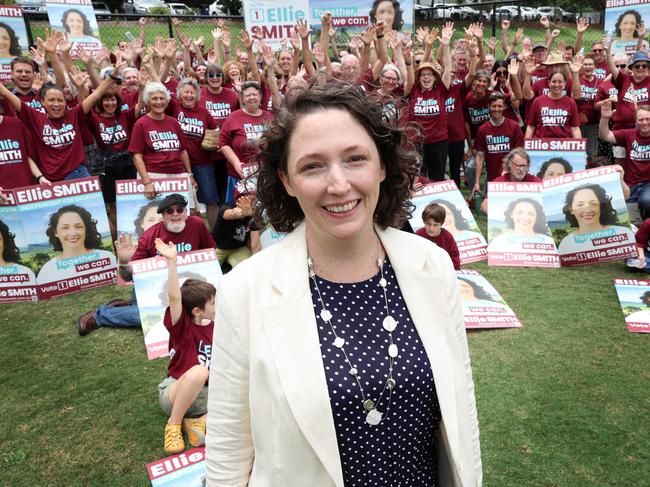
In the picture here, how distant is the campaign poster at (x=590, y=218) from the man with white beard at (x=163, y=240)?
3723 millimetres

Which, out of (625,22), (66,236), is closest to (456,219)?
(66,236)

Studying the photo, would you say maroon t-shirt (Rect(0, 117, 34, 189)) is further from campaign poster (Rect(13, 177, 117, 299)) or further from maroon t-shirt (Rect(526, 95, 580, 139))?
maroon t-shirt (Rect(526, 95, 580, 139))

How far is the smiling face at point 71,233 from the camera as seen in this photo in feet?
19.0

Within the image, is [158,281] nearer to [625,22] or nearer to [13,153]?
[13,153]

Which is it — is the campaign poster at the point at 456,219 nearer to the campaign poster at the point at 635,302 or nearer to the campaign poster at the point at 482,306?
the campaign poster at the point at 482,306

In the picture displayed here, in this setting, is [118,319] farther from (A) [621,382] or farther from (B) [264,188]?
(A) [621,382]

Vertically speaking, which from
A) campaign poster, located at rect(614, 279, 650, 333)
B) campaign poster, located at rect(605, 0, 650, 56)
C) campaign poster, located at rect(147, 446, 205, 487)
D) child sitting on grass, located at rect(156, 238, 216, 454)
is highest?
campaign poster, located at rect(605, 0, 650, 56)

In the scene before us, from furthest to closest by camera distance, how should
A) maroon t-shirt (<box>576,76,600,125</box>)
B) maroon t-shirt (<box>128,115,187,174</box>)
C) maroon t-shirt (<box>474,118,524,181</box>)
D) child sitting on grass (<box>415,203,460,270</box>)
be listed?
maroon t-shirt (<box>576,76,600,125</box>) → maroon t-shirt (<box>474,118,524,181</box>) → maroon t-shirt (<box>128,115,187,174</box>) → child sitting on grass (<box>415,203,460,270</box>)

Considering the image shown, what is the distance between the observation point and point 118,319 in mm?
4922

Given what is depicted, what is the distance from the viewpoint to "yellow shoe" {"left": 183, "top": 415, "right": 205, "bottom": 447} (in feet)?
11.6

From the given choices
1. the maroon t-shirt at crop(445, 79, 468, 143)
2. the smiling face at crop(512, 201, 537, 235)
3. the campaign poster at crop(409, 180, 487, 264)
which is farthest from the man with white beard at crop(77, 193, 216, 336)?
the maroon t-shirt at crop(445, 79, 468, 143)

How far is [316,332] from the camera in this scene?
5.03 feet

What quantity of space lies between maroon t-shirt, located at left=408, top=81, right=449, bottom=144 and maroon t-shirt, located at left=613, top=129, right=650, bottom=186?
7.23 feet

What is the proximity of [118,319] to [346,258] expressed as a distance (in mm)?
3787
